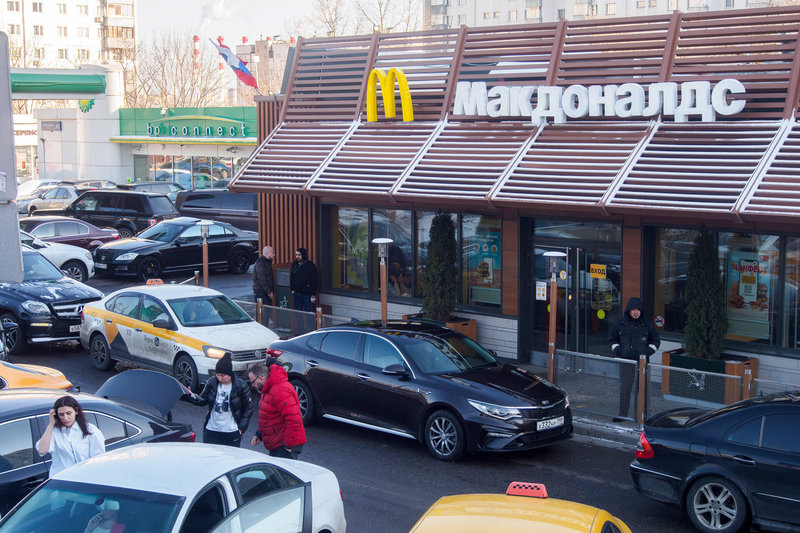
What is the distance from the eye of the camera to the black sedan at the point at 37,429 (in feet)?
25.8

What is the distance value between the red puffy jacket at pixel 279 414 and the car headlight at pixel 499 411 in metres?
2.66

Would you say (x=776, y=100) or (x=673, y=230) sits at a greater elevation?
(x=776, y=100)

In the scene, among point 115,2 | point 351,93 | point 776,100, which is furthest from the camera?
point 115,2

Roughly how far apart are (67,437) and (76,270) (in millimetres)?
18097

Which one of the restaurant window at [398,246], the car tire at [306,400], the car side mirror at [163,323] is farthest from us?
the restaurant window at [398,246]

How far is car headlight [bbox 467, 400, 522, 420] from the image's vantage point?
1108 centimetres

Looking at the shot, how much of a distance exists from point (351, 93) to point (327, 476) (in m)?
12.6

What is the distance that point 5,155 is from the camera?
15.5ft

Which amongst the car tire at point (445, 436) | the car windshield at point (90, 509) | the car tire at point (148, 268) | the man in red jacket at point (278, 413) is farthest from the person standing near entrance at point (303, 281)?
the car windshield at point (90, 509)

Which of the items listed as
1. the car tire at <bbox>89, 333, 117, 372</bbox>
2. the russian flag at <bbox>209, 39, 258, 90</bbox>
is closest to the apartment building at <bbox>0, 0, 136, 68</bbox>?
the russian flag at <bbox>209, 39, 258, 90</bbox>

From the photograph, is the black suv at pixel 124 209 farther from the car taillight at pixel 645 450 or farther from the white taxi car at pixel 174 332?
the car taillight at pixel 645 450

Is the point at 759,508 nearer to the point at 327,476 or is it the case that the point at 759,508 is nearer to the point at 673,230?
the point at 327,476

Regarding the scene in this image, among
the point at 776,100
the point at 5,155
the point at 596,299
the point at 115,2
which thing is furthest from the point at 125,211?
the point at 115,2

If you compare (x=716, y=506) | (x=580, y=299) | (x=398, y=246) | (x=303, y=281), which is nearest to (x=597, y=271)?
(x=580, y=299)
